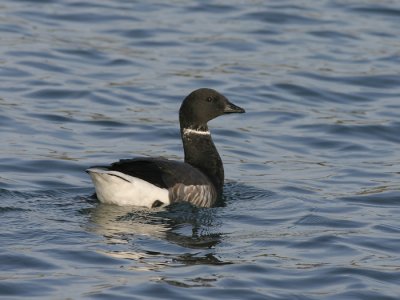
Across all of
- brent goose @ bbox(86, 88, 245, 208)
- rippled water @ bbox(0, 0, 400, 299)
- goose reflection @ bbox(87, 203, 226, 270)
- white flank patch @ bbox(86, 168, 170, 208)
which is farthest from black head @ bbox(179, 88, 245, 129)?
white flank patch @ bbox(86, 168, 170, 208)

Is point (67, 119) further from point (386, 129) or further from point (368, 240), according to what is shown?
point (368, 240)

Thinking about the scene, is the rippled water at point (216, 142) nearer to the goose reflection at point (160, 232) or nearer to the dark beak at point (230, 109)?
the goose reflection at point (160, 232)

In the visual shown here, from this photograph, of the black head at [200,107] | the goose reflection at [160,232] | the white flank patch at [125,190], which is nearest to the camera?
the goose reflection at [160,232]

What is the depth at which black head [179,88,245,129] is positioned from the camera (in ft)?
42.4

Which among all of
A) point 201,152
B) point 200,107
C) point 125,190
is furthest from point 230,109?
point 125,190

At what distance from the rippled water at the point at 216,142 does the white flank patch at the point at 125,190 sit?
0.17 m

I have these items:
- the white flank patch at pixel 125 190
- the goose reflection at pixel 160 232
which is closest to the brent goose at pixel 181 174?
the white flank patch at pixel 125 190

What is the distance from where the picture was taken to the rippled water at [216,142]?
9.55m

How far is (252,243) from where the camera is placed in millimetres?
10484

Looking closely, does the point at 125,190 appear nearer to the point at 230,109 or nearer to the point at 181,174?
the point at 181,174

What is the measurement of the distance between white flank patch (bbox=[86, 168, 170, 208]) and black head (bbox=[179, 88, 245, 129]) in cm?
162

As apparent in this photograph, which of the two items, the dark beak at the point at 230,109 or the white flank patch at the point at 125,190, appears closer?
the white flank patch at the point at 125,190

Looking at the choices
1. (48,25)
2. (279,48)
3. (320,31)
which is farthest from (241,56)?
(48,25)

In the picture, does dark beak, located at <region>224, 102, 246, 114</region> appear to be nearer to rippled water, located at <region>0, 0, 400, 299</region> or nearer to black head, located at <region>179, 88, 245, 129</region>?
black head, located at <region>179, 88, 245, 129</region>
